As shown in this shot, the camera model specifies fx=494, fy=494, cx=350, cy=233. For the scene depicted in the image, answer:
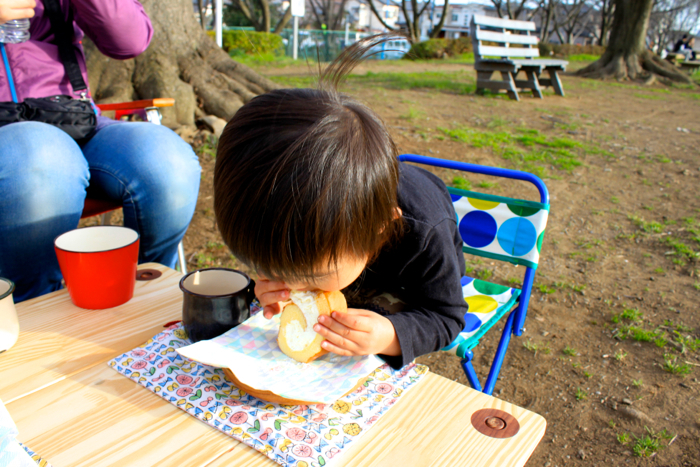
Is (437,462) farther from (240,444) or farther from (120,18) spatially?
(120,18)

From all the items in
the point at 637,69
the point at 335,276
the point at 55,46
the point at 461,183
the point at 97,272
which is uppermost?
the point at 637,69

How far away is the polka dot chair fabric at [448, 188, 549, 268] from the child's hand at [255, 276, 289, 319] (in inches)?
34.2

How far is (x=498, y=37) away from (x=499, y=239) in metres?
7.22

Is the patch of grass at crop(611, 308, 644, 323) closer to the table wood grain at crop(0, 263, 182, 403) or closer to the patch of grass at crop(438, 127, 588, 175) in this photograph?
the table wood grain at crop(0, 263, 182, 403)

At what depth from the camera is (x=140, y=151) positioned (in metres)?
1.68

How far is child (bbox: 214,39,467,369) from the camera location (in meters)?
0.77

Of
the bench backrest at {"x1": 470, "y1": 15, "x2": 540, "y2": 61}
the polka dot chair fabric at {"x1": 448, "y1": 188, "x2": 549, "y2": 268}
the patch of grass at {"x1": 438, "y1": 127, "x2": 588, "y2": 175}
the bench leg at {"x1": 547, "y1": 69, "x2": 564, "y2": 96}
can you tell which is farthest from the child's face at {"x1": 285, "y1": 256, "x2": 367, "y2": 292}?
the bench leg at {"x1": 547, "y1": 69, "x2": 564, "y2": 96}

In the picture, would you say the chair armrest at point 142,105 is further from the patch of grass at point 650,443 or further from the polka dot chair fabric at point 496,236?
the patch of grass at point 650,443

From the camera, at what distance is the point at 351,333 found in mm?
903

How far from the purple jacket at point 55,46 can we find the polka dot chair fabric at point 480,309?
5.06ft

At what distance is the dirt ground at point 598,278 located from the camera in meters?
1.80

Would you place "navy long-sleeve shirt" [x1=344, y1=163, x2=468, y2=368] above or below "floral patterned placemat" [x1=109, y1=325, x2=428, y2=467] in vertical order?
above

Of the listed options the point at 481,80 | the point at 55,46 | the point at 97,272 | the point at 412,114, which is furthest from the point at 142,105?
the point at 481,80

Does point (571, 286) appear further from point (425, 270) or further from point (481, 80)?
point (481, 80)
